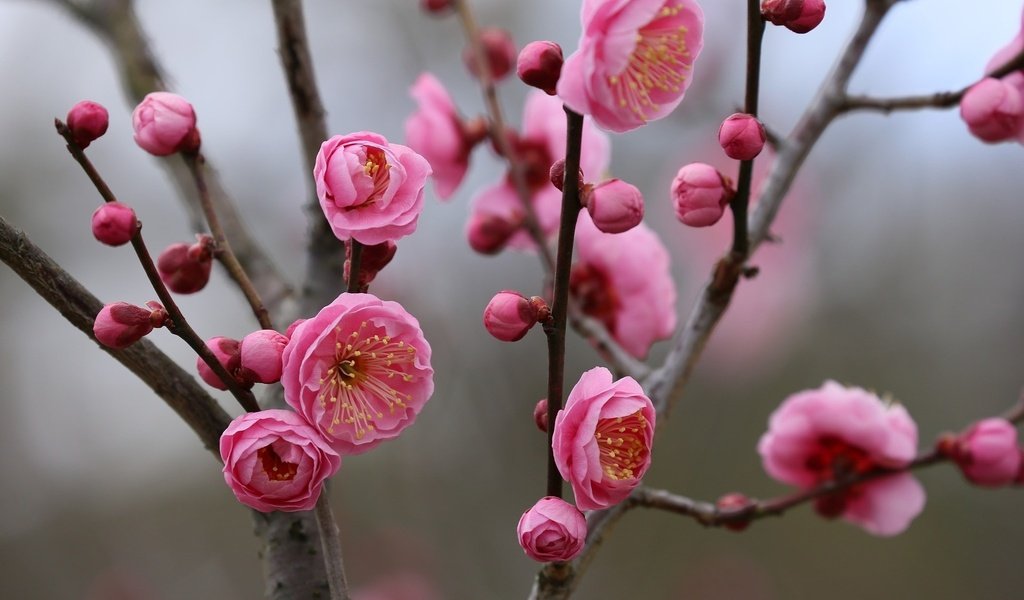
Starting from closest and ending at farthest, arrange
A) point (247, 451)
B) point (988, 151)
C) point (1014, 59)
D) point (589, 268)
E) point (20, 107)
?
point (247, 451) < point (1014, 59) < point (589, 268) < point (988, 151) < point (20, 107)

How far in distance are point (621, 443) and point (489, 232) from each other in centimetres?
59

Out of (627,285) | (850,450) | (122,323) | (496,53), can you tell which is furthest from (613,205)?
(496,53)

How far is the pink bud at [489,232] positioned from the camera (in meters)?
1.29

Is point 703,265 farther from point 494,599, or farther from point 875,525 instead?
point 875,525

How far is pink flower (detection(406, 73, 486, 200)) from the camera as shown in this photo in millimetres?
1469

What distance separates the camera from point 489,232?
1295mm

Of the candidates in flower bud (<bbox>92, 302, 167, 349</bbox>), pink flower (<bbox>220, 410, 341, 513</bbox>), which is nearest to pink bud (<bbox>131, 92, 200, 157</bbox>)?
flower bud (<bbox>92, 302, 167, 349</bbox>)

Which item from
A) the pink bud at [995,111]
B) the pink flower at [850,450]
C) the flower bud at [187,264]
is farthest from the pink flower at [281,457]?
the pink bud at [995,111]

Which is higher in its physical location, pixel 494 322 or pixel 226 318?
pixel 494 322

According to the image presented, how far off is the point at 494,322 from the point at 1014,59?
76 centimetres

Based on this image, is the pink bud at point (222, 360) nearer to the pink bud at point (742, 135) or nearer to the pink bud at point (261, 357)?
the pink bud at point (261, 357)

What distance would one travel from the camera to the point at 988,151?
5637 millimetres

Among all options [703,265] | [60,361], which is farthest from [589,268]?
[60,361]

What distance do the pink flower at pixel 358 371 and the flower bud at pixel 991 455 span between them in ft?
2.58
